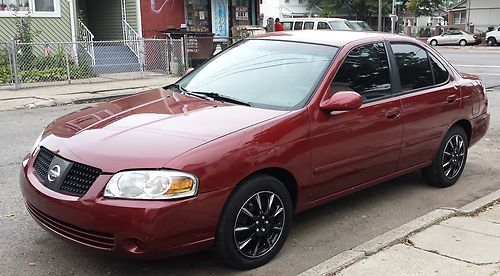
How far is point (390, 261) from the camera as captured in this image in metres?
3.63

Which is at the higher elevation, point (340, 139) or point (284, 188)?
point (340, 139)

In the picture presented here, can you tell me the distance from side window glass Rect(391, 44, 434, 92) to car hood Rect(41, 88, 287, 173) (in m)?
1.68

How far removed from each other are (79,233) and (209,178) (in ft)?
2.87

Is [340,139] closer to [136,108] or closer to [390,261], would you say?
[390,261]

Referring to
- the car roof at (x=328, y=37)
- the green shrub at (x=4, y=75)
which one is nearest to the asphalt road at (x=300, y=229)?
the car roof at (x=328, y=37)

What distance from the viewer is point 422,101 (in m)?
5.15

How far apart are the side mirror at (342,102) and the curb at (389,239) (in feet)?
3.31

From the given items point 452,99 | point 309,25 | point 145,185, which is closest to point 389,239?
point 145,185

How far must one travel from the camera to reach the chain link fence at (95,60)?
558 inches

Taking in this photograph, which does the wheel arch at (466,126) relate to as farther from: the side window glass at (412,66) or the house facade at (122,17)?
Answer: the house facade at (122,17)

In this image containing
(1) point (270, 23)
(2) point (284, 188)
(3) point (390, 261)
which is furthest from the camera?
(1) point (270, 23)

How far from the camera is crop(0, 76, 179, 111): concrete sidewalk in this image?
11.8 meters

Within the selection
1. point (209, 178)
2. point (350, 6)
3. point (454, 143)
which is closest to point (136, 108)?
point (209, 178)

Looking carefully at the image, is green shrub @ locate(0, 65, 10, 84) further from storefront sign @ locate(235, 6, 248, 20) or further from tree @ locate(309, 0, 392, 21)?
tree @ locate(309, 0, 392, 21)
